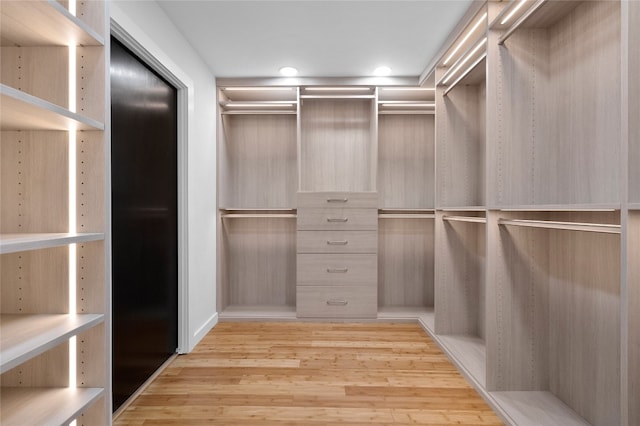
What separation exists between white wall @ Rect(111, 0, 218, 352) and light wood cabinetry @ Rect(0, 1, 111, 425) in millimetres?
773

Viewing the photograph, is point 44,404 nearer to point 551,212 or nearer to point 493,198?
point 493,198

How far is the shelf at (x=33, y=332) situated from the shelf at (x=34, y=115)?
65cm

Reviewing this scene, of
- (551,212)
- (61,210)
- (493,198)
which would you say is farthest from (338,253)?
(61,210)

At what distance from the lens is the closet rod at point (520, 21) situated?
1.73m

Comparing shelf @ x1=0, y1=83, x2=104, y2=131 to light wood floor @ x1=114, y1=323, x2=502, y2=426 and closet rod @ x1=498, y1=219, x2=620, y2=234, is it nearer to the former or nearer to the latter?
light wood floor @ x1=114, y1=323, x2=502, y2=426

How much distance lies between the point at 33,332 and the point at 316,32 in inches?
94.9

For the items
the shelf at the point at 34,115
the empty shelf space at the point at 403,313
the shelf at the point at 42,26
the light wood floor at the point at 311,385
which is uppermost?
the shelf at the point at 42,26

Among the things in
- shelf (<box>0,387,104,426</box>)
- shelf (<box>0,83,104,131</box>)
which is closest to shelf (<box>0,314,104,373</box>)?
shelf (<box>0,387,104,426</box>)

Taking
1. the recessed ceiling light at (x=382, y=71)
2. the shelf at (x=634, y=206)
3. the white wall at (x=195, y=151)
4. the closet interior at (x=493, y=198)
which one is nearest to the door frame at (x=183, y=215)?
the white wall at (x=195, y=151)

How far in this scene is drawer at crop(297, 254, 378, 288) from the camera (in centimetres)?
352

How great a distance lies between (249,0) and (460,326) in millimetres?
2840

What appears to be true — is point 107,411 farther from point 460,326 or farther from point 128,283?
point 460,326

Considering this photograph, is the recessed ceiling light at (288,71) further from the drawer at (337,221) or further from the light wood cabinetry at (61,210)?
the light wood cabinetry at (61,210)

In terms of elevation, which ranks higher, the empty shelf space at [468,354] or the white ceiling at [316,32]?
the white ceiling at [316,32]
